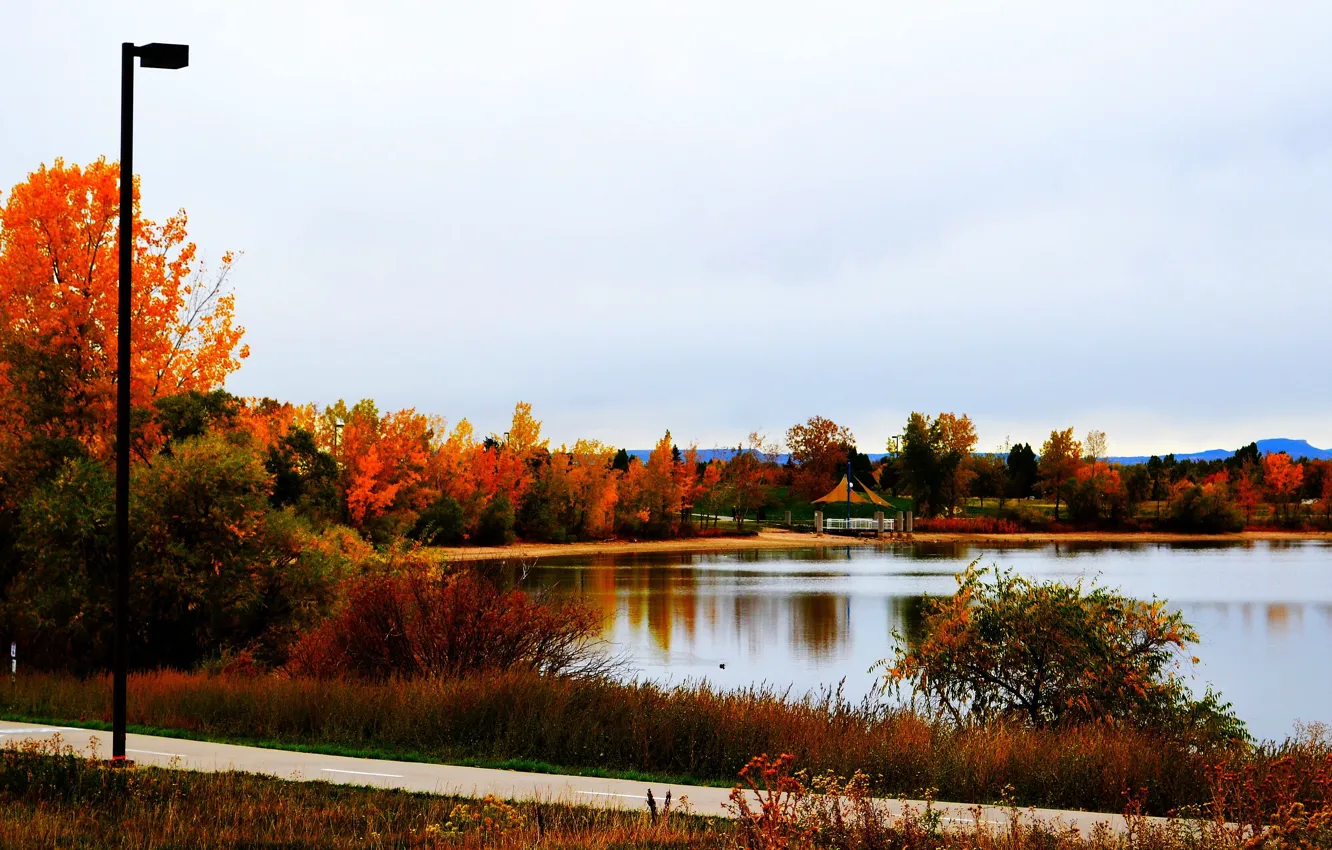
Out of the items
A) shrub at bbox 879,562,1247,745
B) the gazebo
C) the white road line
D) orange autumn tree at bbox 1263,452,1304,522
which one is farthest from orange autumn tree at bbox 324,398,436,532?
orange autumn tree at bbox 1263,452,1304,522

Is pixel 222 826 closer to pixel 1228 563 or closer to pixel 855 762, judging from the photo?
pixel 855 762

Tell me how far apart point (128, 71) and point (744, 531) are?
8706 cm

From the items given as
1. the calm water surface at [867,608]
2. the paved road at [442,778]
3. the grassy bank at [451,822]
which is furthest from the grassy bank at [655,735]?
the calm water surface at [867,608]

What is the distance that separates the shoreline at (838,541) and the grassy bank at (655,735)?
56136 mm

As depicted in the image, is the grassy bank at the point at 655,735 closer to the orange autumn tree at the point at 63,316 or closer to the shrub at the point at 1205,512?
the orange autumn tree at the point at 63,316

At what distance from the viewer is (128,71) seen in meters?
11.4

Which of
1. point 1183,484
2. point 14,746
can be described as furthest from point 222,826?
point 1183,484

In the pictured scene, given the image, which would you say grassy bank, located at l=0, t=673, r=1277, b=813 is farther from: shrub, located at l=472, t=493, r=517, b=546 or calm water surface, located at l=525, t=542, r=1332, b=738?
shrub, located at l=472, t=493, r=517, b=546

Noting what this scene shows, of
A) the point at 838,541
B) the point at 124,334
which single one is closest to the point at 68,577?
the point at 124,334

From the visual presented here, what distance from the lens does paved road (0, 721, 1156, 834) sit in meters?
10.4

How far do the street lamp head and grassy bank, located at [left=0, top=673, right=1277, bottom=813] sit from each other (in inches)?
307

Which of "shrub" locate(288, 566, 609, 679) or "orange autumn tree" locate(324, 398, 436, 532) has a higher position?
"orange autumn tree" locate(324, 398, 436, 532)

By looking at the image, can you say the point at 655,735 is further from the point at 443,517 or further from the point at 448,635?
the point at 443,517

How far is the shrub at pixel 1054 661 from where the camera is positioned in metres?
15.7
